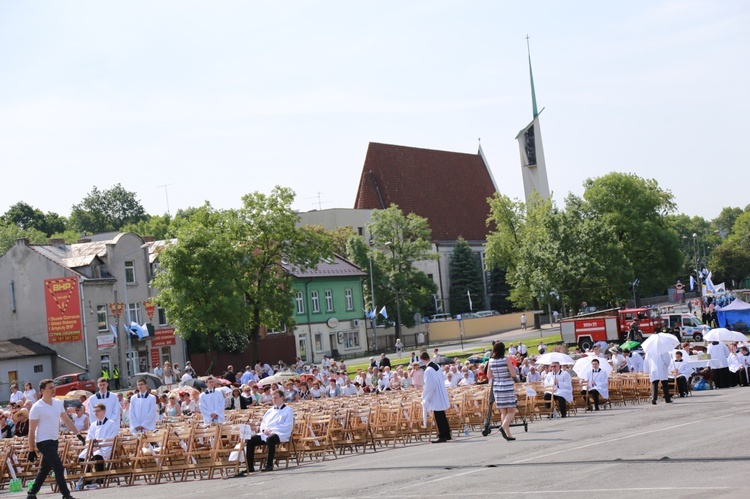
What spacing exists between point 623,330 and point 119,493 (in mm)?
45986

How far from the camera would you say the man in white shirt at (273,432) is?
1819cm

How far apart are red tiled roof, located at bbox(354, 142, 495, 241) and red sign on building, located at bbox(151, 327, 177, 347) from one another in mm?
45923

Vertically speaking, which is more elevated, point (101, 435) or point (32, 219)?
point (32, 219)

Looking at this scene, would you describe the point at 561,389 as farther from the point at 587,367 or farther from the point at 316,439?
the point at 316,439

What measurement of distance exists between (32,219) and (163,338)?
210 feet

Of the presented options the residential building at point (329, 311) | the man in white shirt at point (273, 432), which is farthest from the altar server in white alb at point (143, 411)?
the residential building at point (329, 311)

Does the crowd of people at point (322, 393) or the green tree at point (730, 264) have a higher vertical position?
the green tree at point (730, 264)

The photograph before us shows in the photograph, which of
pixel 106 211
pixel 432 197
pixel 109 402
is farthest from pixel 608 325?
pixel 106 211

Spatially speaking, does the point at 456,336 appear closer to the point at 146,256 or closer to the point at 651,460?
the point at 146,256

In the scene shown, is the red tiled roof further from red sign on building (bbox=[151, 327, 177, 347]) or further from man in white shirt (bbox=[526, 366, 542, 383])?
man in white shirt (bbox=[526, 366, 542, 383])

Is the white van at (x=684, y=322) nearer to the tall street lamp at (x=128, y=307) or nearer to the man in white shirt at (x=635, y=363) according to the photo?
the man in white shirt at (x=635, y=363)

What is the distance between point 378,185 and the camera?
110 m

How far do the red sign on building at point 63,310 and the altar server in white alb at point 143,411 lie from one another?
1569 inches

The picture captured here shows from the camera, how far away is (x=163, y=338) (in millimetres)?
64375
